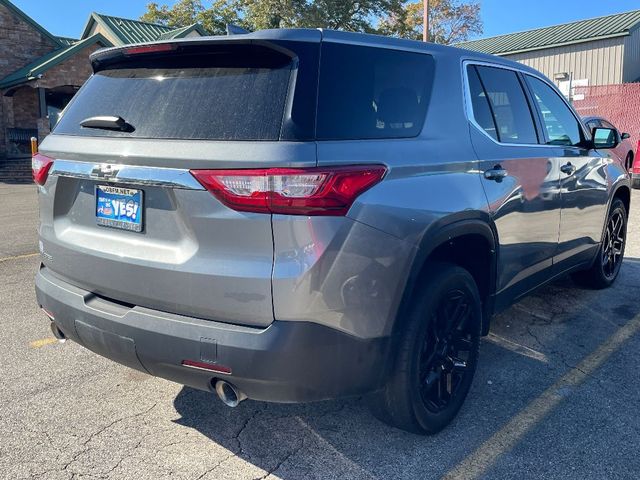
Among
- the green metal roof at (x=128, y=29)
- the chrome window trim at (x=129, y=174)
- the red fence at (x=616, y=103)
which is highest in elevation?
the green metal roof at (x=128, y=29)

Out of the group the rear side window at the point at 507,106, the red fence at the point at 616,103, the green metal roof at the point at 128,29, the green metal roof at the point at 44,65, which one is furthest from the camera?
the green metal roof at the point at 128,29

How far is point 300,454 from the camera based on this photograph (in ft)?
9.41

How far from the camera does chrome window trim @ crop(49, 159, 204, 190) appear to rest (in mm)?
2398

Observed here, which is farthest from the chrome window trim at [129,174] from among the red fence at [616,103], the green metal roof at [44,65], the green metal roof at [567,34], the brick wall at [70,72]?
the green metal roof at [567,34]

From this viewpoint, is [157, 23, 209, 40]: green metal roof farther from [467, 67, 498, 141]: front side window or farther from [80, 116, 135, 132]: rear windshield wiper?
[80, 116, 135, 132]: rear windshield wiper

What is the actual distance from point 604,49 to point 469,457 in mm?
27592

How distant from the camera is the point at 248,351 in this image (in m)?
2.31

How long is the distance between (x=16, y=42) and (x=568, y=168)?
26690 mm

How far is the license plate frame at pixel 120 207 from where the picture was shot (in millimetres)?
2570

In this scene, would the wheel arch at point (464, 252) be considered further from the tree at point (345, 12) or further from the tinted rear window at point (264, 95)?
the tree at point (345, 12)

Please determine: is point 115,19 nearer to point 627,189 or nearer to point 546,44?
point 546,44

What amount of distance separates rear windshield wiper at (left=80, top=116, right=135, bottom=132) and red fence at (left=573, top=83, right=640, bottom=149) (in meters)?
20.4

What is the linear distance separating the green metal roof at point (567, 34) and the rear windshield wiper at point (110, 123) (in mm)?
26325

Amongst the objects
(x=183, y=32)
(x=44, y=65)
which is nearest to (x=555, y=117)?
(x=183, y=32)
